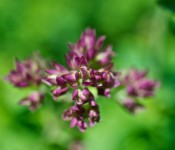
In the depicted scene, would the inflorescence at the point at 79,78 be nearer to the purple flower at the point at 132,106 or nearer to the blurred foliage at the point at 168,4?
the purple flower at the point at 132,106

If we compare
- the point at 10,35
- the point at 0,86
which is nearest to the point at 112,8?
the point at 10,35

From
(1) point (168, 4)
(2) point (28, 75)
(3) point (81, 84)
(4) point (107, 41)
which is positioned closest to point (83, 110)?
(3) point (81, 84)

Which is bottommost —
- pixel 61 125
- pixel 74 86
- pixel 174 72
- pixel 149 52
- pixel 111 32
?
pixel 74 86

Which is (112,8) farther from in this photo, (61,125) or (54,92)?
(54,92)

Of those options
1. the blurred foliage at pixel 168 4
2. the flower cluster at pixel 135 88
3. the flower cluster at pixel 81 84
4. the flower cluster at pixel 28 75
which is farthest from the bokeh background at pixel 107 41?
the flower cluster at pixel 81 84

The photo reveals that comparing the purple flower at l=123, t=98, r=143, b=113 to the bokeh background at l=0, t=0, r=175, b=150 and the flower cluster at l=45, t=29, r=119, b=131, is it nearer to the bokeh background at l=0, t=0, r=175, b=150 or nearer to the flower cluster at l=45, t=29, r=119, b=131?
the flower cluster at l=45, t=29, r=119, b=131

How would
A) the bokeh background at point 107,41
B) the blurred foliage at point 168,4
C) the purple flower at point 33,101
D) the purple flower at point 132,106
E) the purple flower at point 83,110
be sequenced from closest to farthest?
1. the purple flower at point 83,110
2. the purple flower at point 33,101
3. the purple flower at point 132,106
4. the blurred foliage at point 168,4
5. the bokeh background at point 107,41

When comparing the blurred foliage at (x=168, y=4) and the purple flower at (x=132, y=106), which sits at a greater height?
the blurred foliage at (x=168, y=4)
